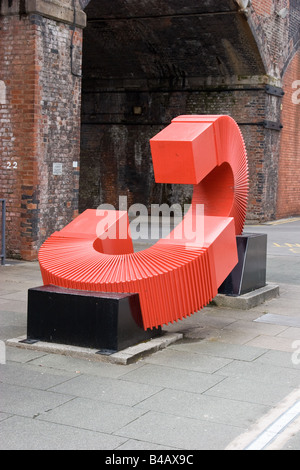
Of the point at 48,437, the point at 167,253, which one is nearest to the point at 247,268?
the point at 167,253

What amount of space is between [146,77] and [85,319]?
14.4m

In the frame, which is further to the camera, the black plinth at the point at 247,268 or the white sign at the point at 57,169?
the white sign at the point at 57,169

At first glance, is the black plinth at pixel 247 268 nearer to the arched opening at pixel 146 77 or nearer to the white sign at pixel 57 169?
the white sign at pixel 57 169

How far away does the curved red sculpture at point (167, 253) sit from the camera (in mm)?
6746

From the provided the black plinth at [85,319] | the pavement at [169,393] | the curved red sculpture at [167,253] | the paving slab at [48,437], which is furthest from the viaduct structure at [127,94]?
the paving slab at [48,437]

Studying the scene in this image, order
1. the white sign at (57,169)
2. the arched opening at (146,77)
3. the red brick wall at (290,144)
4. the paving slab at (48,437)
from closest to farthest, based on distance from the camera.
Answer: the paving slab at (48,437) → the white sign at (57,169) → the arched opening at (146,77) → the red brick wall at (290,144)

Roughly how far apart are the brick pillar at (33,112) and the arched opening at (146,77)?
5.36 m

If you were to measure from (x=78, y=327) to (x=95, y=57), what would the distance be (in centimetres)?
1403

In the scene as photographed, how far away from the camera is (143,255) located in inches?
285

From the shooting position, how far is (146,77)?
65.3ft

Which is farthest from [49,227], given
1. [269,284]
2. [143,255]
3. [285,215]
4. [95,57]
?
[285,215]

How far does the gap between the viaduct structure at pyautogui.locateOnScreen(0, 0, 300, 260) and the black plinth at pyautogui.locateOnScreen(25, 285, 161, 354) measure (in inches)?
203

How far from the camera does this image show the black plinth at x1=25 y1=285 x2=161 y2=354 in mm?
6422

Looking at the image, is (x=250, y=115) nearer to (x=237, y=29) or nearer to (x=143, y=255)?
(x=237, y=29)
